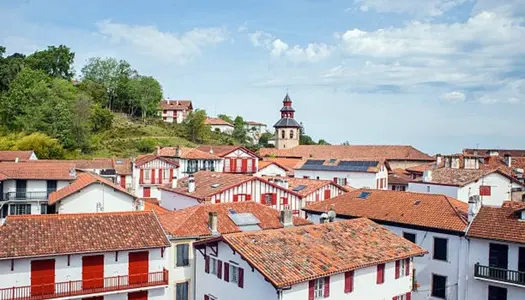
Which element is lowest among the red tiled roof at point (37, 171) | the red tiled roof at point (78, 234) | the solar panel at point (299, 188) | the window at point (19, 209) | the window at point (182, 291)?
the window at point (182, 291)

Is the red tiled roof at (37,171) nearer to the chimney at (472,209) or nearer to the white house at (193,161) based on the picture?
the white house at (193,161)

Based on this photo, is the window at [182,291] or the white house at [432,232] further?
the white house at [432,232]

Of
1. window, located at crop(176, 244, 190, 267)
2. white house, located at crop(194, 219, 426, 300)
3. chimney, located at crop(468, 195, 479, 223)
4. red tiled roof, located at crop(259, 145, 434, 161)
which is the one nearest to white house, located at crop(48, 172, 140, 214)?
window, located at crop(176, 244, 190, 267)

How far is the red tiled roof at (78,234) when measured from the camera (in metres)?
21.3

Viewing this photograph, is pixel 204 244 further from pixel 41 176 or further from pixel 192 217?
pixel 41 176

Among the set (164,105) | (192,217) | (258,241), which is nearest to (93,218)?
(192,217)

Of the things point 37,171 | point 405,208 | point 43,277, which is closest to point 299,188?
point 405,208

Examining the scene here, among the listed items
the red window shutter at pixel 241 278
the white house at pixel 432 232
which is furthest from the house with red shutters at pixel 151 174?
the red window shutter at pixel 241 278

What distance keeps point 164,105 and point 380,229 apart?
100 m

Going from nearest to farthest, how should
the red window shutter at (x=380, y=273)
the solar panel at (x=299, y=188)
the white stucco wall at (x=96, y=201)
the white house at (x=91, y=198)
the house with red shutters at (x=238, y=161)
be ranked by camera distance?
the red window shutter at (x=380, y=273), the white house at (x=91, y=198), the white stucco wall at (x=96, y=201), the solar panel at (x=299, y=188), the house with red shutters at (x=238, y=161)

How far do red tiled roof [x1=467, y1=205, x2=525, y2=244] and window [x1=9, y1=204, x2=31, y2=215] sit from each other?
34.6 meters

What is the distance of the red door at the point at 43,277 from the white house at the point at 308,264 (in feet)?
23.2

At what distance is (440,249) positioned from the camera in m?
27.0

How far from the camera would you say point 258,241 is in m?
21.1
